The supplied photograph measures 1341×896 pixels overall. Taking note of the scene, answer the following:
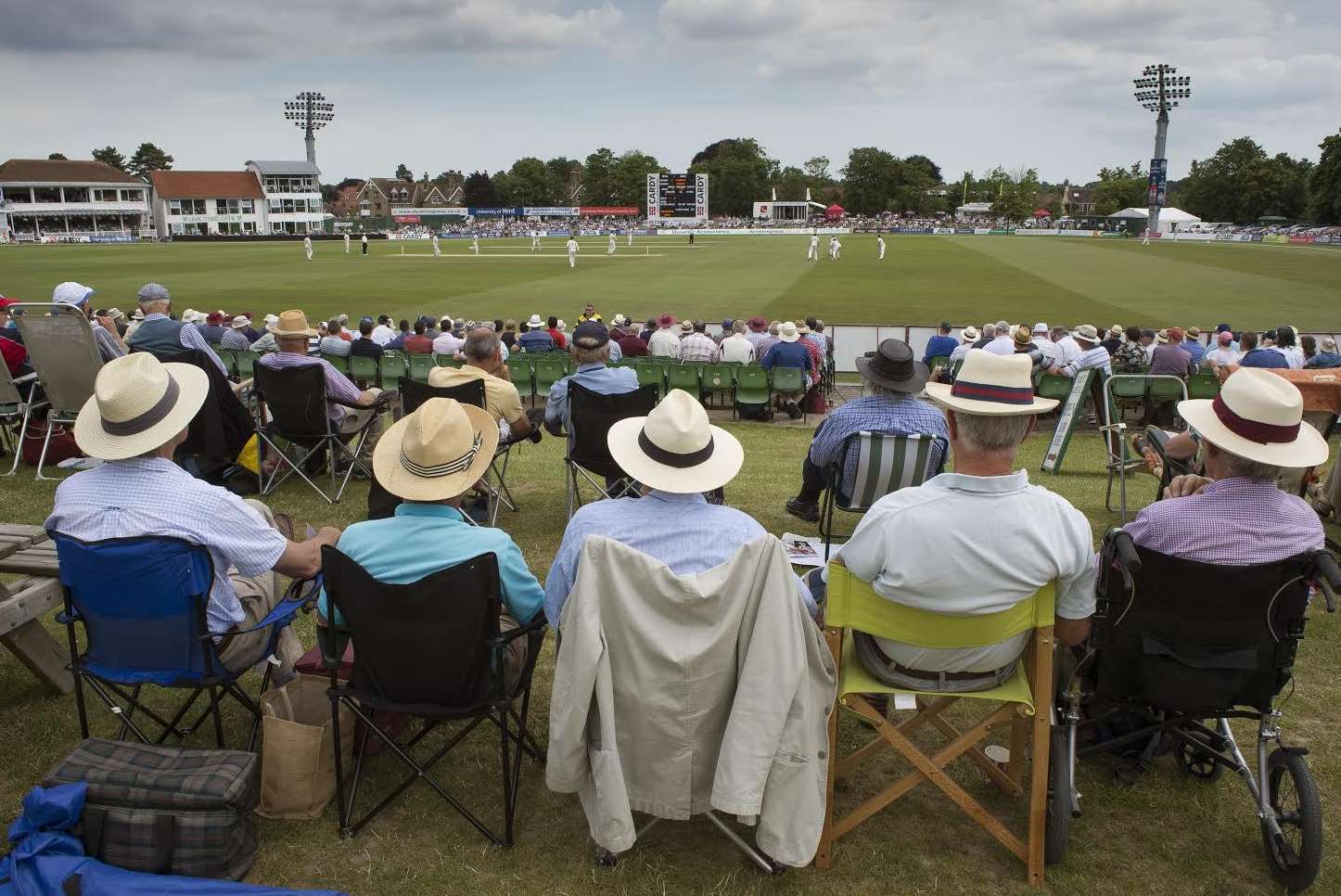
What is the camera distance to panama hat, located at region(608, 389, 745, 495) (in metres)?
3.05

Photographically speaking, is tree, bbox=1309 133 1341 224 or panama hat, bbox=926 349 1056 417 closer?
panama hat, bbox=926 349 1056 417

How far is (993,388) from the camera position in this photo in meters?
3.07

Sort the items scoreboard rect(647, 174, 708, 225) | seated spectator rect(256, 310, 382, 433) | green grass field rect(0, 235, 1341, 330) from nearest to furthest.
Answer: seated spectator rect(256, 310, 382, 433), green grass field rect(0, 235, 1341, 330), scoreboard rect(647, 174, 708, 225)

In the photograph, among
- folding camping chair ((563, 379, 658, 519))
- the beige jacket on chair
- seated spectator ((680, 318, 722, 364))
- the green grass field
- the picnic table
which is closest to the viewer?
the beige jacket on chair

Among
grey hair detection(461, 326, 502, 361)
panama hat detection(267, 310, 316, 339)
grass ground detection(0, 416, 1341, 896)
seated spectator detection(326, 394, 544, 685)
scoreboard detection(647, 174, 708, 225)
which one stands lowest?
grass ground detection(0, 416, 1341, 896)

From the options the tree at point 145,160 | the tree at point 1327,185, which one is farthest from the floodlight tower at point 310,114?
the tree at point 1327,185

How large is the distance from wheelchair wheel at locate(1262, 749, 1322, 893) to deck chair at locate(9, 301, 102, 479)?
791cm

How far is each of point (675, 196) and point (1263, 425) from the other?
7446 centimetres

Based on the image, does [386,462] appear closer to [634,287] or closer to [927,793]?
[927,793]

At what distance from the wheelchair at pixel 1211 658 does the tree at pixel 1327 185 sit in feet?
295

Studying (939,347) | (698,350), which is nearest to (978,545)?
(698,350)

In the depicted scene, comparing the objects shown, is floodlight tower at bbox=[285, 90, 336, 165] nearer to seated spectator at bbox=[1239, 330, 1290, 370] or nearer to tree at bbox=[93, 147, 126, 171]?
tree at bbox=[93, 147, 126, 171]

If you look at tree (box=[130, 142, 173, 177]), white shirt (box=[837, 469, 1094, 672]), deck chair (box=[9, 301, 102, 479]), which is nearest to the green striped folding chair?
white shirt (box=[837, 469, 1094, 672])

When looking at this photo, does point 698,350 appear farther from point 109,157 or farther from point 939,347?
point 109,157
